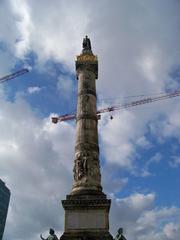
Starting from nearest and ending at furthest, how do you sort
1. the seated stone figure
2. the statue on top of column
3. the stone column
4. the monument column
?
the seated stone figure, the monument column, the stone column, the statue on top of column

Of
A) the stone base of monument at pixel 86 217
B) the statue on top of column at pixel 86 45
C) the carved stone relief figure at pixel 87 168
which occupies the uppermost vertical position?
the statue on top of column at pixel 86 45

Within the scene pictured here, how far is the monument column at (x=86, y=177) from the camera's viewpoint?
21938mm

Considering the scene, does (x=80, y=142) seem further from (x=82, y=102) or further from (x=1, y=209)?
(x=1, y=209)

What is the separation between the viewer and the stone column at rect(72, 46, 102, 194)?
78.8 ft

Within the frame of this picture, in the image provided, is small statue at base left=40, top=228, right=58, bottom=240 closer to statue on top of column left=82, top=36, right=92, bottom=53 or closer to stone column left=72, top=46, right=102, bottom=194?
stone column left=72, top=46, right=102, bottom=194

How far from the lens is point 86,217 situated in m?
22.2

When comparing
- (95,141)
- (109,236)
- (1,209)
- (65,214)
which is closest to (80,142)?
(95,141)

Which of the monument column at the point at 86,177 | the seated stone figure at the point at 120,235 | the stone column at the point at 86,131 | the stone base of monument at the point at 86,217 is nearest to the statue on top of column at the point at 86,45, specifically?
the stone column at the point at 86,131

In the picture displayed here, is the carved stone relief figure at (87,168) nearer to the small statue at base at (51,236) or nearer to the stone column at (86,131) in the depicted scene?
the stone column at (86,131)

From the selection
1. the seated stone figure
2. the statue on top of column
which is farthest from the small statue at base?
the statue on top of column

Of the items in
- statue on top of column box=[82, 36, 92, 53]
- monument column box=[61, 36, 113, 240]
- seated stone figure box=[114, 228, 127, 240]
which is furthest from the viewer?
statue on top of column box=[82, 36, 92, 53]

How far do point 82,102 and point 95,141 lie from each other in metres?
3.46

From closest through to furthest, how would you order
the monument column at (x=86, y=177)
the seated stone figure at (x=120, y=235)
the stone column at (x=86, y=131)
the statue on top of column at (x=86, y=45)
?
the seated stone figure at (x=120, y=235), the monument column at (x=86, y=177), the stone column at (x=86, y=131), the statue on top of column at (x=86, y=45)

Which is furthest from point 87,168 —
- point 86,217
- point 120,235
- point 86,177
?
point 120,235
